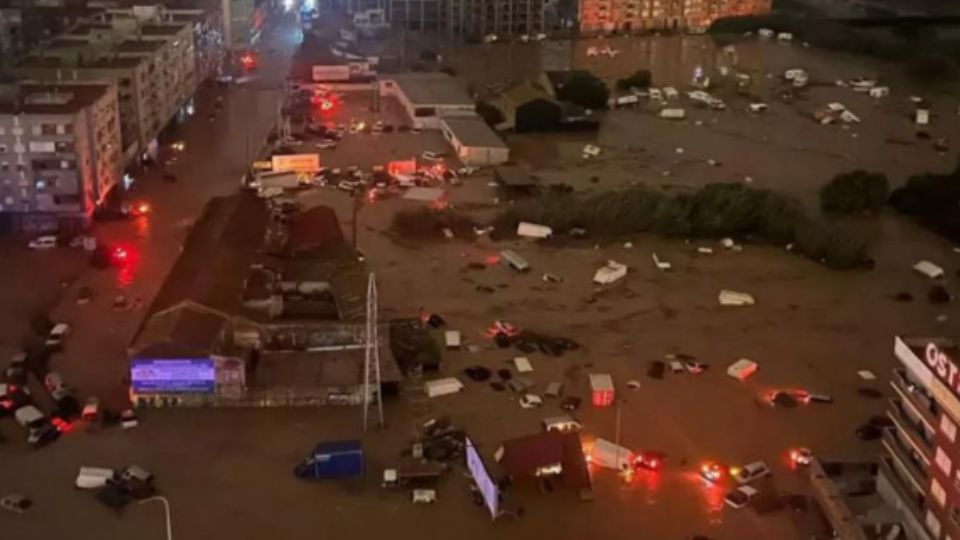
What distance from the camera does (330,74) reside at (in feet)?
60.4

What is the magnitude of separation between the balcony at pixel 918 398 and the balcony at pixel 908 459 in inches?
9.5

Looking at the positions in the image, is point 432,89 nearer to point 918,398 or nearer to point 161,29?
point 161,29

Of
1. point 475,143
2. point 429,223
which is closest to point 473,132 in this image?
point 475,143

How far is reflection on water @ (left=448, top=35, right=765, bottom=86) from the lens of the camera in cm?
2050

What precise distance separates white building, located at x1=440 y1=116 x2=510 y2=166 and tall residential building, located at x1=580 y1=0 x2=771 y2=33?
32.3 ft

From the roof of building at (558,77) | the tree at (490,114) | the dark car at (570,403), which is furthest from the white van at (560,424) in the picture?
the roof of building at (558,77)

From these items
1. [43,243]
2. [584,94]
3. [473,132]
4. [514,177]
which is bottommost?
[43,243]

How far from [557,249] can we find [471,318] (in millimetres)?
1976

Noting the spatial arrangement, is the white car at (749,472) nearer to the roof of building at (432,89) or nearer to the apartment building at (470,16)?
the roof of building at (432,89)

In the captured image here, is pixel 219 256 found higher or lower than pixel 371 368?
higher

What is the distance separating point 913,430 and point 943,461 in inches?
17.8

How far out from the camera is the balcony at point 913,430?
21.2 feet

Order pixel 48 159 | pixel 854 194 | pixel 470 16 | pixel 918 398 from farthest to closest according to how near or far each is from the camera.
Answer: pixel 470 16, pixel 854 194, pixel 48 159, pixel 918 398

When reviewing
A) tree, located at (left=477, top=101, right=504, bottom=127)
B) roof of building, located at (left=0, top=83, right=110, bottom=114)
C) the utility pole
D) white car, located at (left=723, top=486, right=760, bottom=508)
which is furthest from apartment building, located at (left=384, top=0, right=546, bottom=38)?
white car, located at (left=723, top=486, right=760, bottom=508)
